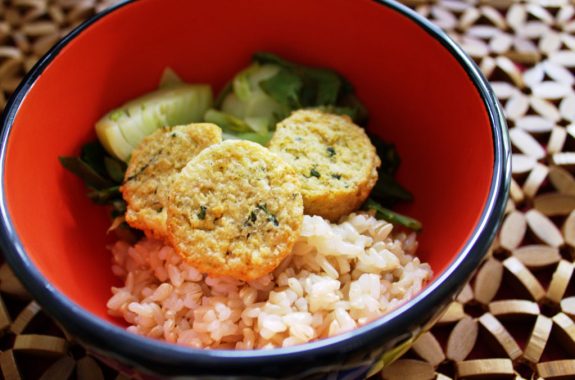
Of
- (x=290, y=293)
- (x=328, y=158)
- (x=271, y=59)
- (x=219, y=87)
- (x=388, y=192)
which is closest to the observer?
(x=290, y=293)

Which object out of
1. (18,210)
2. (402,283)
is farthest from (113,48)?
(402,283)

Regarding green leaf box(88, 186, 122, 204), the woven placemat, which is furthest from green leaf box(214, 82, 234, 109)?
the woven placemat

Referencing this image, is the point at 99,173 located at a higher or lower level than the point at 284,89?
lower

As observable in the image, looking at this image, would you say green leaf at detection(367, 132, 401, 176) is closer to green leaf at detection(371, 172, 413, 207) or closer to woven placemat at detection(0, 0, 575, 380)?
green leaf at detection(371, 172, 413, 207)

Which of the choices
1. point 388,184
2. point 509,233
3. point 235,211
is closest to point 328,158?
point 388,184

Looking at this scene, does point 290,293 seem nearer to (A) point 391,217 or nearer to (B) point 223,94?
(A) point 391,217

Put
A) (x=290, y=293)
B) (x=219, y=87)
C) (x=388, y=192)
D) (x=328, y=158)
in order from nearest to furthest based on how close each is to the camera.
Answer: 1. (x=290, y=293)
2. (x=328, y=158)
3. (x=388, y=192)
4. (x=219, y=87)

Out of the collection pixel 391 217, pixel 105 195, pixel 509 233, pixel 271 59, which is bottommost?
pixel 509 233

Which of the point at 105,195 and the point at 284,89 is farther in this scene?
the point at 284,89
